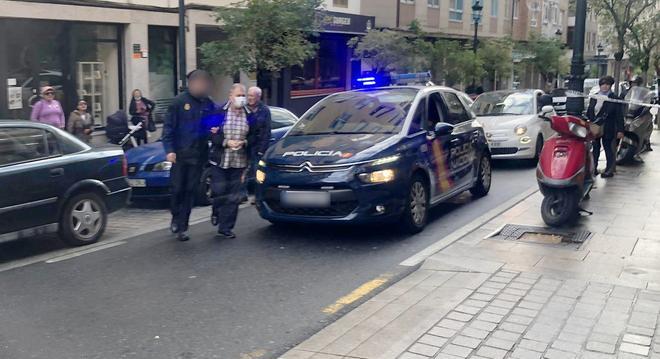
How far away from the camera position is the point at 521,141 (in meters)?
14.3

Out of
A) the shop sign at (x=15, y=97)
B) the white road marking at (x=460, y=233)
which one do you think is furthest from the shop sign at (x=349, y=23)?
the white road marking at (x=460, y=233)

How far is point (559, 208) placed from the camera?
8.53 m

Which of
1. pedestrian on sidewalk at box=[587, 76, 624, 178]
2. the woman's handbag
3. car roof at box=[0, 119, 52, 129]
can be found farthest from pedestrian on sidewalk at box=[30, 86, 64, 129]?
pedestrian on sidewalk at box=[587, 76, 624, 178]

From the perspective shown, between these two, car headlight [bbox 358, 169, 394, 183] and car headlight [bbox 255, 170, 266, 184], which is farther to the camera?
car headlight [bbox 255, 170, 266, 184]

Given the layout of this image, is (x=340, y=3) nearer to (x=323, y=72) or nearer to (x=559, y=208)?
(x=323, y=72)

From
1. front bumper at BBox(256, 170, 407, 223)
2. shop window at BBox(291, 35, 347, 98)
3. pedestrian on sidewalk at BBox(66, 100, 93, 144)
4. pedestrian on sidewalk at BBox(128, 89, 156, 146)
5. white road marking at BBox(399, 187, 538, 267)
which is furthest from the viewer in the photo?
shop window at BBox(291, 35, 347, 98)

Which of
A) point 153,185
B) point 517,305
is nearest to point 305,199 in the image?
point 517,305

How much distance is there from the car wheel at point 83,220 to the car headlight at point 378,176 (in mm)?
3008

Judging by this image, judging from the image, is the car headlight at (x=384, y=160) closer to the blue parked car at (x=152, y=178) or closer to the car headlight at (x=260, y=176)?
the car headlight at (x=260, y=176)

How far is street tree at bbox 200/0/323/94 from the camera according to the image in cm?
1525

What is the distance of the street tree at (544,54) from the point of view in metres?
37.0

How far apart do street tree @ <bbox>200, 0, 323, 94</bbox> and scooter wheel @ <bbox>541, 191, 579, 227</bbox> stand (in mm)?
8039

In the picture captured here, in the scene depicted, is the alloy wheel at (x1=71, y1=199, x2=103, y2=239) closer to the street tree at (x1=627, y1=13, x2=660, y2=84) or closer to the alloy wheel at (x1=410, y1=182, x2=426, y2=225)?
the alloy wheel at (x1=410, y1=182, x2=426, y2=225)

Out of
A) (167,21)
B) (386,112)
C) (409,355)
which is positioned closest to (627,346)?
(409,355)
